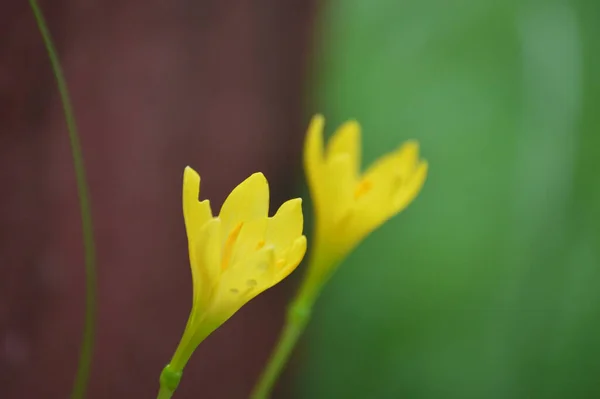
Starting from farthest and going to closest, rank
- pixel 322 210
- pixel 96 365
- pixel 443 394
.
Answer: pixel 443 394 → pixel 96 365 → pixel 322 210

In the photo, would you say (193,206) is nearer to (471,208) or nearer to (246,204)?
(246,204)

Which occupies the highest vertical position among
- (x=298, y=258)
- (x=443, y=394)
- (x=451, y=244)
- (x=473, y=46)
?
(x=473, y=46)

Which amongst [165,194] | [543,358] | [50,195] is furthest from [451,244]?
[50,195]

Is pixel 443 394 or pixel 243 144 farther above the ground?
pixel 243 144

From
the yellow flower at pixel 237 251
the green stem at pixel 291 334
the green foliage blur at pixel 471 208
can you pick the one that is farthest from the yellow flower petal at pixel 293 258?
the green foliage blur at pixel 471 208

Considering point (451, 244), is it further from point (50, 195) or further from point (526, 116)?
point (50, 195)

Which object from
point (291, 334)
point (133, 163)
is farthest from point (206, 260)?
point (133, 163)
